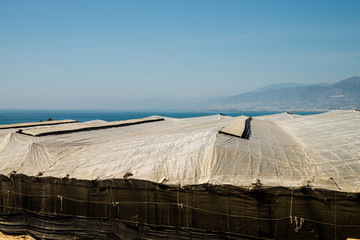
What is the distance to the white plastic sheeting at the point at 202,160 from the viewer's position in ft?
38.9

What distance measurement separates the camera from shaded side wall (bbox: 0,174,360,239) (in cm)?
1038

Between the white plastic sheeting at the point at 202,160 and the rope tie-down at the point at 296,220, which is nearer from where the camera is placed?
the rope tie-down at the point at 296,220

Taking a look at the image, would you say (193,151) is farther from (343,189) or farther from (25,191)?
(25,191)

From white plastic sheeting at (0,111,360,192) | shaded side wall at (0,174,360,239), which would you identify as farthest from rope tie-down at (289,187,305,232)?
white plastic sheeting at (0,111,360,192)

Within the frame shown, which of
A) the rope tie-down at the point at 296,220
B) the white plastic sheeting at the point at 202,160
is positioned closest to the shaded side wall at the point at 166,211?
the rope tie-down at the point at 296,220

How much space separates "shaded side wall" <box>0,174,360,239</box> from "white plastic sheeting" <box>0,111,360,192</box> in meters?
0.39

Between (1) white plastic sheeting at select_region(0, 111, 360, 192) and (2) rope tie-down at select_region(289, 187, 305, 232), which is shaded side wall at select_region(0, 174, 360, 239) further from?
(1) white plastic sheeting at select_region(0, 111, 360, 192)

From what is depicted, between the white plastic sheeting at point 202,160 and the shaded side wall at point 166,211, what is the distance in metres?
0.39

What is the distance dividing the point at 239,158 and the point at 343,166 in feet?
13.5

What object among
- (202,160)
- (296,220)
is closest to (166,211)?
(202,160)

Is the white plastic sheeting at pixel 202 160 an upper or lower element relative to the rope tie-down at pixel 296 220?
upper

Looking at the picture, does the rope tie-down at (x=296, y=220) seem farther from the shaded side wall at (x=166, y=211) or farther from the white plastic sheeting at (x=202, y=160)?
the white plastic sheeting at (x=202, y=160)

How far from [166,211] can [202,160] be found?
2.46 meters

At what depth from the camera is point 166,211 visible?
12.0 m
